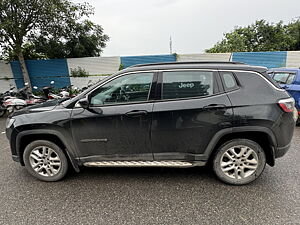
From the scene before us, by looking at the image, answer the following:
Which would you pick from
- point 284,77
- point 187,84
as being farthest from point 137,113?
point 284,77

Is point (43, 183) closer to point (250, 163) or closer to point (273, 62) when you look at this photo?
point (250, 163)

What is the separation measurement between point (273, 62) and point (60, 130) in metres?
11.2

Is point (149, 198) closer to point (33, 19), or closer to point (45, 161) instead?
point (45, 161)

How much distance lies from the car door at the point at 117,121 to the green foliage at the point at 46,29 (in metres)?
7.02

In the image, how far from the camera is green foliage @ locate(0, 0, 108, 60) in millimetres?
6773

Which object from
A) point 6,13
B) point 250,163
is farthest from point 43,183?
point 6,13

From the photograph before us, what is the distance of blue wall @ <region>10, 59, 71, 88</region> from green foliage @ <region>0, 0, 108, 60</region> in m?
0.57

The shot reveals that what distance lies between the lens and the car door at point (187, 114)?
2232 millimetres

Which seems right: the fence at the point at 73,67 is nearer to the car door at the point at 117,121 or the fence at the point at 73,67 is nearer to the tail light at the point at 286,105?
the car door at the point at 117,121

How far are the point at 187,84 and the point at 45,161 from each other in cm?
240

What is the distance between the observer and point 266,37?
55.7ft

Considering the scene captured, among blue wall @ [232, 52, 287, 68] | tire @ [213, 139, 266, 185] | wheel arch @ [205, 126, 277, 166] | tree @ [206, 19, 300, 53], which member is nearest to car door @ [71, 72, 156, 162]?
wheel arch @ [205, 126, 277, 166]

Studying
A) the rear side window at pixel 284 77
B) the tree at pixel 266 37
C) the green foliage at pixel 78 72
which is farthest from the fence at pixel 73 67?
the tree at pixel 266 37

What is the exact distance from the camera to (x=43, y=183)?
258 centimetres
